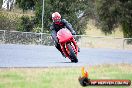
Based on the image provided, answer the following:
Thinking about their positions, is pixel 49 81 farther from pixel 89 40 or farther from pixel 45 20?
pixel 45 20

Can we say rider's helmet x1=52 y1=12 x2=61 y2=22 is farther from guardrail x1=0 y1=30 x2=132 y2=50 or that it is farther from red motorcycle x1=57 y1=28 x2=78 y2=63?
guardrail x1=0 y1=30 x2=132 y2=50

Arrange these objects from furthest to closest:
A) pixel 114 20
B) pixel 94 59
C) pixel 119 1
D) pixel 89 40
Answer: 1. pixel 114 20
2. pixel 119 1
3. pixel 89 40
4. pixel 94 59

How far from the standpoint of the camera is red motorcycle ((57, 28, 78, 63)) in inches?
412

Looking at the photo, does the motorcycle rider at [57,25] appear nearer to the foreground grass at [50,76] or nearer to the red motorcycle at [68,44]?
the red motorcycle at [68,44]

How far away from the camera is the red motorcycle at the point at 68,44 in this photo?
10.5 metres

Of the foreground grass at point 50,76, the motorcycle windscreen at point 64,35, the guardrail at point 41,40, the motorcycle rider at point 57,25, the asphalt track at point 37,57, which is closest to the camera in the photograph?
the motorcycle windscreen at point 64,35

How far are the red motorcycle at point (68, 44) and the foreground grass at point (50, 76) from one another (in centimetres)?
542

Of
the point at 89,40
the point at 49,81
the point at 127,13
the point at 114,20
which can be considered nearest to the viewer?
the point at 49,81

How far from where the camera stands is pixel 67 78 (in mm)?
18281

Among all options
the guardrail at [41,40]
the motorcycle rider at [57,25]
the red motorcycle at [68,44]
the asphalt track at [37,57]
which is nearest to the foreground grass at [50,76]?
the asphalt track at [37,57]

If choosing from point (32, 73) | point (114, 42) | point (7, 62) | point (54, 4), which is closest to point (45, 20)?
point (54, 4)

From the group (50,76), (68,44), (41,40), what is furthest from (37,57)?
(68,44)

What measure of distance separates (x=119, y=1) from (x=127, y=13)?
380cm

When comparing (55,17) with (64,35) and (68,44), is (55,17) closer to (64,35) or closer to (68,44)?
(64,35)
